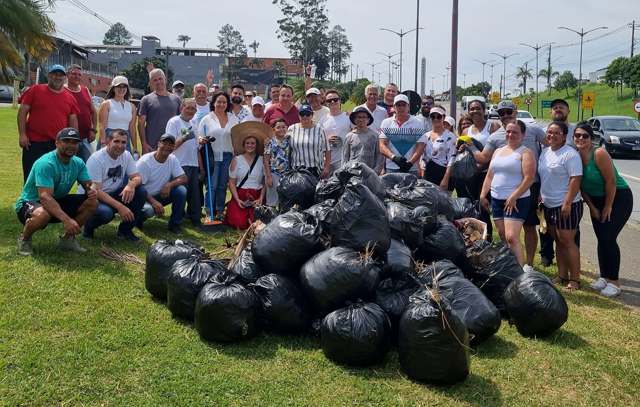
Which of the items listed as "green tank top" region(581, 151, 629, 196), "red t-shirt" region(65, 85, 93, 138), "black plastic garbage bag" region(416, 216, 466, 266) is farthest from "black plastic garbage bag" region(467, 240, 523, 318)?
"red t-shirt" region(65, 85, 93, 138)

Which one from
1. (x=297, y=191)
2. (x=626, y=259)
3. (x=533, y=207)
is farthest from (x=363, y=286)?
(x=626, y=259)

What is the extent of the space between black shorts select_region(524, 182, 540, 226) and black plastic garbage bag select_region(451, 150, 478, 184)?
89 cm

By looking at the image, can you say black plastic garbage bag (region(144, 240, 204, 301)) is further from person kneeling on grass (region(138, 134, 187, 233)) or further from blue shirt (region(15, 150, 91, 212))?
person kneeling on grass (region(138, 134, 187, 233))

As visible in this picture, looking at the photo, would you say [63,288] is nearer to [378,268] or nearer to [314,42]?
[378,268]

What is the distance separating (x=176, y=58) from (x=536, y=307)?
97.2 meters

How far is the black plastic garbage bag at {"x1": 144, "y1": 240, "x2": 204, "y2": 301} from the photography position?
4.88m

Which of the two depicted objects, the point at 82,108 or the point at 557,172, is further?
the point at 82,108

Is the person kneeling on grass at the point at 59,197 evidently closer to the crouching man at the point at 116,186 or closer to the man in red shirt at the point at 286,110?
the crouching man at the point at 116,186

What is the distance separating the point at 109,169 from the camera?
21.6 ft

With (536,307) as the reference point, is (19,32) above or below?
above

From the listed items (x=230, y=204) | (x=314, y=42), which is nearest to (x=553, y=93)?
(x=314, y=42)

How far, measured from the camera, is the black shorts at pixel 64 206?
5793 mm

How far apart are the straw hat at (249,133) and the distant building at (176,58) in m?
86.5

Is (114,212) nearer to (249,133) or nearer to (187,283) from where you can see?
(249,133)
